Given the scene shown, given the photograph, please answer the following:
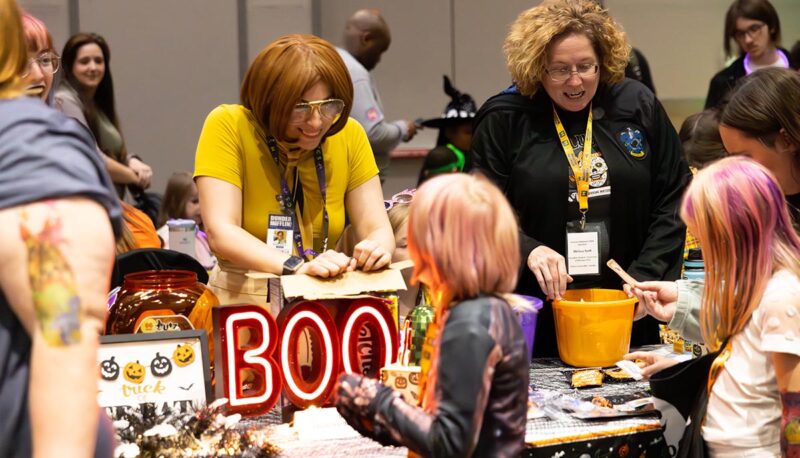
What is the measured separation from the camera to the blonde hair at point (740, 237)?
2098 mm

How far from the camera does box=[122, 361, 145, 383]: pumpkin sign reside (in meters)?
2.17

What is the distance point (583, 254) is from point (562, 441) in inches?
38.6

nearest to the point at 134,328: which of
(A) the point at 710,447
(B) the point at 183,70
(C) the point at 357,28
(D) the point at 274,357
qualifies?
(D) the point at 274,357

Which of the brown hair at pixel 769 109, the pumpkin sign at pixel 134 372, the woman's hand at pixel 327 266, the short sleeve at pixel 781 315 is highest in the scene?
the brown hair at pixel 769 109

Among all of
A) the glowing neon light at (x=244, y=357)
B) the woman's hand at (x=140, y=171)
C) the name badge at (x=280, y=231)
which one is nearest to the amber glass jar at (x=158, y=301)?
the glowing neon light at (x=244, y=357)

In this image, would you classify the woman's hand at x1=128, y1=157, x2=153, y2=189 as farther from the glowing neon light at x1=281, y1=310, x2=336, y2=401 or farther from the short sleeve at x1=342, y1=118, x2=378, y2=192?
the glowing neon light at x1=281, y1=310, x2=336, y2=401

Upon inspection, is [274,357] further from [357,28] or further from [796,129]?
[357,28]

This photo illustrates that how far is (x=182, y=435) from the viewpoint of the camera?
2.02m

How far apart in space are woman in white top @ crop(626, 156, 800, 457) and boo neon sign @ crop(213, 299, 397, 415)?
0.76m

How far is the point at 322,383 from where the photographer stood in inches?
92.0

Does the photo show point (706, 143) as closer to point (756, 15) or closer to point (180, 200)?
point (756, 15)

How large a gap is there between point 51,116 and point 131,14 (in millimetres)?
5865

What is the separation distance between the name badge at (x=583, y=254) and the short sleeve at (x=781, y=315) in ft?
3.08

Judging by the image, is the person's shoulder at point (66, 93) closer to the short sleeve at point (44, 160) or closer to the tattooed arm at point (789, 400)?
the short sleeve at point (44, 160)
